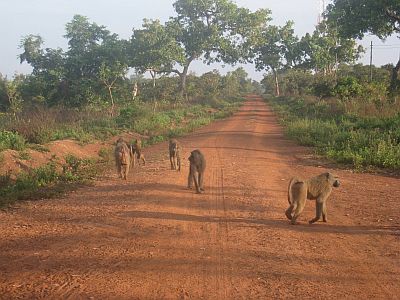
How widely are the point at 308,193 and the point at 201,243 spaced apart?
6.61 feet

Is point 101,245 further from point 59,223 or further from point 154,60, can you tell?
point 154,60

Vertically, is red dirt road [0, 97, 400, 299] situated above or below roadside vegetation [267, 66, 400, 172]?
below

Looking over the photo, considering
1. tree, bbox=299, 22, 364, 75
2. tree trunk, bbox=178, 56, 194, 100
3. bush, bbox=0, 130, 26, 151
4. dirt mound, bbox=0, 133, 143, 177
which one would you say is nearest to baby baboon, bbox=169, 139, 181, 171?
dirt mound, bbox=0, 133, 143, 177

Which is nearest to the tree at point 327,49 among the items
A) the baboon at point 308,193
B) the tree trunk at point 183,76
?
the tree trunk at point 183,76

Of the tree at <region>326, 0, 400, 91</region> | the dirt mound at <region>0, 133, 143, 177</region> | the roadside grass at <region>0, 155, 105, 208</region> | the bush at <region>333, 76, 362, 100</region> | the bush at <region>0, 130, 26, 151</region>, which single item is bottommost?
the roadside grass at <region>0, 155, 105, 208</region>

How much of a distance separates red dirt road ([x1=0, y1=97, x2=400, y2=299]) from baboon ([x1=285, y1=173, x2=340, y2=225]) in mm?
203

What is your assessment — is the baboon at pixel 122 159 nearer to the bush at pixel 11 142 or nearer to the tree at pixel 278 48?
the bush at pixel 11 142

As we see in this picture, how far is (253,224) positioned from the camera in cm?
678

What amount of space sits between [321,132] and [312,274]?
1189cm

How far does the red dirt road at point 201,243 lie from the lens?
181 inches

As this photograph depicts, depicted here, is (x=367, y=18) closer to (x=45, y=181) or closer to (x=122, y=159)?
(x=122, y=159)

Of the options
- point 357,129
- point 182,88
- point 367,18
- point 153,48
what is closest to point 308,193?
point 357,129

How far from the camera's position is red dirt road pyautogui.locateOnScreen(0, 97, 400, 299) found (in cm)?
459

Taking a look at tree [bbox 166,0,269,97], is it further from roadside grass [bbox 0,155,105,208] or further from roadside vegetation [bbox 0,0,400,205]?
roadside grass [bbox 0,155,105,208]
